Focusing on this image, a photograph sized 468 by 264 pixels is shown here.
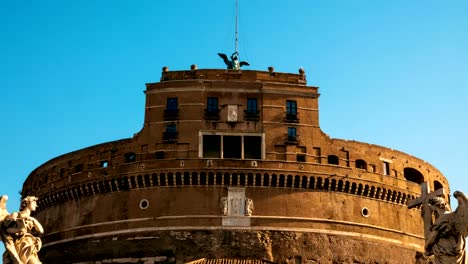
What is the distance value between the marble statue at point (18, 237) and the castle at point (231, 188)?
2781cm

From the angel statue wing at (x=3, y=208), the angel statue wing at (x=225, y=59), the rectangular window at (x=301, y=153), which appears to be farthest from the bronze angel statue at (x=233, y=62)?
the angel statue wing at (x=3, y=208)

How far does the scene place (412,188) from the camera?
1686 inches

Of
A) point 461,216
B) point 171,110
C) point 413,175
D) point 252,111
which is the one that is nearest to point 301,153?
point 252,111

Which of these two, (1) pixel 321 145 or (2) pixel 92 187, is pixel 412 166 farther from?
(2) pixel 92 187

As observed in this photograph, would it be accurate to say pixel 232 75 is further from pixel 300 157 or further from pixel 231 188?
pixel 231 188

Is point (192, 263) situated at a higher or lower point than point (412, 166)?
lower

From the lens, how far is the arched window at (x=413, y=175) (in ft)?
146

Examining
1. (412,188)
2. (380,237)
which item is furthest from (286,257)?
(412,188)

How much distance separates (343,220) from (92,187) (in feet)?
45.5

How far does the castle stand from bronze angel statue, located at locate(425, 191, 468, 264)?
92.0 ft

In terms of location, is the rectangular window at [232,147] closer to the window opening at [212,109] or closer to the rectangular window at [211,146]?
the rectangular window at [211,146]

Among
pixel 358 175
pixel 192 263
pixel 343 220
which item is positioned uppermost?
pixel 358 175

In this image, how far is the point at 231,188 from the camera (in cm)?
3903

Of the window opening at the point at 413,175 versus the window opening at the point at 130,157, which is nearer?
the window opening at the point at 130,157
